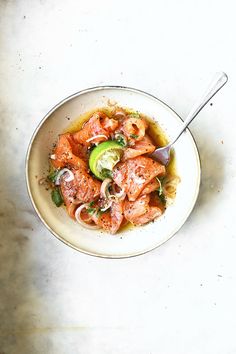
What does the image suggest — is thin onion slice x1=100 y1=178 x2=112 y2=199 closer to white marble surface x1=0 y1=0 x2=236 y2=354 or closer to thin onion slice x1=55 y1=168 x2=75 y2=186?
thin onion slice x1=55 y1=168 x2=75 y2=186

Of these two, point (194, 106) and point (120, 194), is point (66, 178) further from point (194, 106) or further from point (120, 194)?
point (194, 106)

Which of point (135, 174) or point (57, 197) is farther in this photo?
point (57, 197)

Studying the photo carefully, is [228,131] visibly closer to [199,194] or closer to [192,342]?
[199,194]

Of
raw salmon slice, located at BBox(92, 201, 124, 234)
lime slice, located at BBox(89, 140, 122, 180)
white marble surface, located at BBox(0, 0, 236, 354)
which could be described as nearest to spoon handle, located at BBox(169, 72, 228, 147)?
white marble surface, located at BBox(0, 0, 236, 354)

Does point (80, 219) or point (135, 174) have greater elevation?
point (135, 174)

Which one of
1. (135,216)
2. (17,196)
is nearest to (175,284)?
(135,216)

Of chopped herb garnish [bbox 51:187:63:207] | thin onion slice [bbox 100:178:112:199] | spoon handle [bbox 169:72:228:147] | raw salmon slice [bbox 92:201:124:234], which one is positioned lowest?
chopped herb garnish [bbox 51:187:63:207]

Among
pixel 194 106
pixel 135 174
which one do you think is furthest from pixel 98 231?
pixel 194 106
